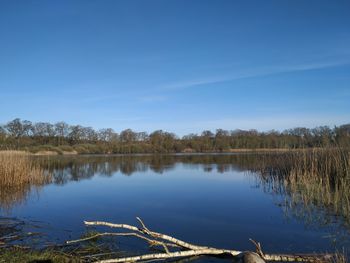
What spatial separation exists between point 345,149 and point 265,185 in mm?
3680

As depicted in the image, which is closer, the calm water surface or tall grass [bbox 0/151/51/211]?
the calm water surface

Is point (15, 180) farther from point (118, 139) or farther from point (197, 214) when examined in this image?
point (118, 139)

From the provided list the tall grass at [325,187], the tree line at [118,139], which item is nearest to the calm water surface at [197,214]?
the tall grass at [325,187]

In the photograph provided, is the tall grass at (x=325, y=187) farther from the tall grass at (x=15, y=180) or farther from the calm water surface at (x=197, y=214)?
the tall grass at (x=15, y=180)

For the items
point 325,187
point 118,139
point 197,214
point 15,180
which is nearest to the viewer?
point 197,214

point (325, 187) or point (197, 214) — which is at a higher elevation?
point (325, 187)

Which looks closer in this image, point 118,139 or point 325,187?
point 325,187

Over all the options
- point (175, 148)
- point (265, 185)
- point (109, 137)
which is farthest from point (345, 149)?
point (109, 137)

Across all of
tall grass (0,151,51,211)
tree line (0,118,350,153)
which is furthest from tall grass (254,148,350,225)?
tree line (0,118,350,153)

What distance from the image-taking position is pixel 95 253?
514cm

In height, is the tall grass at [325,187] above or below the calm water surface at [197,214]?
above

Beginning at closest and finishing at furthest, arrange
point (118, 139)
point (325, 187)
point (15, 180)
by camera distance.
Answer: point (325, 187) < point (15, 180) < point (118, 139)

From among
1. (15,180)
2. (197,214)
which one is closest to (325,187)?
(197,214)

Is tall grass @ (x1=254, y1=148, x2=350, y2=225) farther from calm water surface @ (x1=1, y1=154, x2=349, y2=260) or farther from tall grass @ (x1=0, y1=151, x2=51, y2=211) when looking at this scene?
tall grass @ (x1=0, y1=151, x2=51, y2=211)
